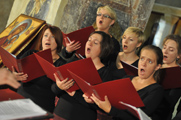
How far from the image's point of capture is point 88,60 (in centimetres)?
249

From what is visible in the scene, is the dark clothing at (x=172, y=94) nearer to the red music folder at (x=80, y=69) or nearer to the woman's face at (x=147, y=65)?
the woman's face at (x=147, y=65)

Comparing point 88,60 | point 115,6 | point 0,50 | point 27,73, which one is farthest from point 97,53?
point 115,6

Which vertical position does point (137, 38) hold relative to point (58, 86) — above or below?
above

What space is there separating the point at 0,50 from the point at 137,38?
1.81m

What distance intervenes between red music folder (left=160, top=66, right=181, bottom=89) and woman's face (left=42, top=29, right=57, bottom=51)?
4.68ft

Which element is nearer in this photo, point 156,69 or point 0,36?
point 156,69

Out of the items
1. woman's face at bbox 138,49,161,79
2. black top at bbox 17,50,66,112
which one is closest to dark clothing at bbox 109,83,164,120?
woman's face at bbox 138,49,161,79

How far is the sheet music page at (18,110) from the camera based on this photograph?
5.04 feet

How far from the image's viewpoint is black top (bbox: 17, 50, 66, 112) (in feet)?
9.92

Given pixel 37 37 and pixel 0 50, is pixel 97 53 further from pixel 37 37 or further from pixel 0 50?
pixel 37 37

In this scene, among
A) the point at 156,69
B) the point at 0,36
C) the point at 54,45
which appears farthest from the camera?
the point at 0,36

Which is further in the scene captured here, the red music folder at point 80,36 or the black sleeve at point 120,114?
the red music folder at point 80,36

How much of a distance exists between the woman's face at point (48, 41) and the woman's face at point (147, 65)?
1.28m

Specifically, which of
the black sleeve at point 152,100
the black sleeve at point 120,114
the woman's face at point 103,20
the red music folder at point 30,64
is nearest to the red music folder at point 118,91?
the black sleeve at point 120,114
